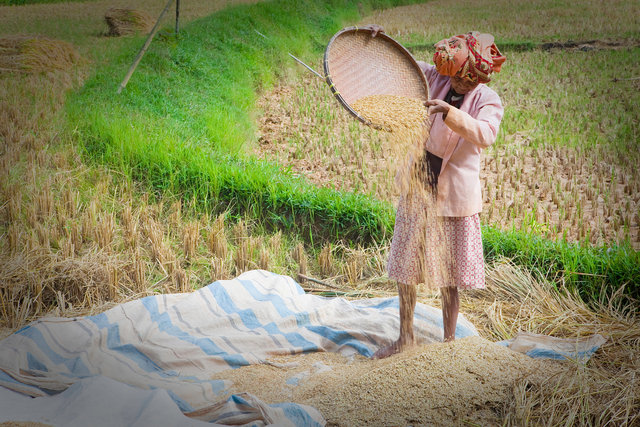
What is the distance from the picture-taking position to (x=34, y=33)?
429 centimetres

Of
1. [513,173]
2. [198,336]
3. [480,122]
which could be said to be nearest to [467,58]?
[480,122]

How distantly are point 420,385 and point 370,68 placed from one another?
146 cm

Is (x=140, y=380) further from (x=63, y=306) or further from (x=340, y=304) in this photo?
(x=340, y=304)

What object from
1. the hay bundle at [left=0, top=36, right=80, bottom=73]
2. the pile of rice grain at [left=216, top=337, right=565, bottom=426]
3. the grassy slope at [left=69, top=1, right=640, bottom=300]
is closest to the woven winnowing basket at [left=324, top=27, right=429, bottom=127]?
the grassy slope at [left=69, top=1, right=640, bottom=300]

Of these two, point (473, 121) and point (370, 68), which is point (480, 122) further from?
point (370, 68)

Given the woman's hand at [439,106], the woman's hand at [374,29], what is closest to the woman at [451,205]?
the woman's hand at [439,106]

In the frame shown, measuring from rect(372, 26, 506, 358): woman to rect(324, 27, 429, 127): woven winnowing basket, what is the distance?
330mm

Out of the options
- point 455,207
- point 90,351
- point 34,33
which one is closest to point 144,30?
point 34,33

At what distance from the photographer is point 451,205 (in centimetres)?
203

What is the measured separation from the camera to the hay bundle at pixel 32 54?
13.5ft

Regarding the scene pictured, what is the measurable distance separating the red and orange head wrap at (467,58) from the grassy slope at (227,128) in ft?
3.82

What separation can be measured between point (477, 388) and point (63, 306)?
188cm

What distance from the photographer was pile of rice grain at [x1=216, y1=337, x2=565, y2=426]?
170cm

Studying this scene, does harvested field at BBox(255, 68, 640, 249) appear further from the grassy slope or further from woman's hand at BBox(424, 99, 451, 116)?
woman's hand at BBox(424, 99, 451, 116)
